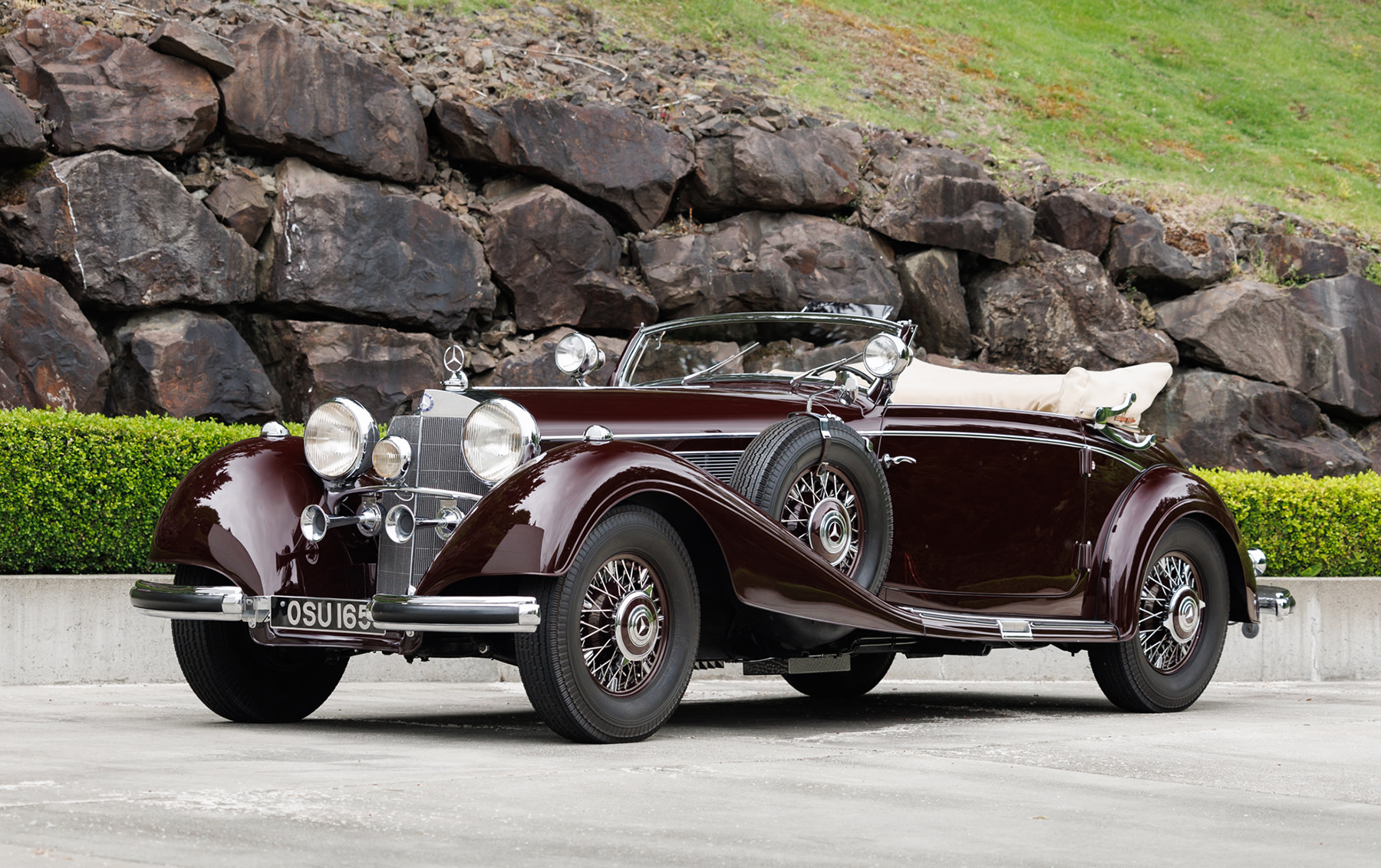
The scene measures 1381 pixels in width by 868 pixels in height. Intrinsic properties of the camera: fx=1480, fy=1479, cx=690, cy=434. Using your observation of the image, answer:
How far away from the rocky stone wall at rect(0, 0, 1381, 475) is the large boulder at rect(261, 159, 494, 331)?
Answer: 2cm

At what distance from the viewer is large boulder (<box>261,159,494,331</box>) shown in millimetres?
11023

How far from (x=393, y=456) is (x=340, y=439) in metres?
0.32

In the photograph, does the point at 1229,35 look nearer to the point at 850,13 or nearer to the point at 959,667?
the point at 850,13

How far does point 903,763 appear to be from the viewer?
437 cm

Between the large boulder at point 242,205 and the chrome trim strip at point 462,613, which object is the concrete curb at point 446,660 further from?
the large boulder at point 242,205

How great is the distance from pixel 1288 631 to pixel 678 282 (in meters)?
5.61

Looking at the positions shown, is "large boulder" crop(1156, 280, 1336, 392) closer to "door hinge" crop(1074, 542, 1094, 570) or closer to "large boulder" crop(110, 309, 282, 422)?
"door hinge" crop(1074, 542, 1094, 570)

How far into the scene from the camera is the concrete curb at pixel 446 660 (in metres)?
7.01

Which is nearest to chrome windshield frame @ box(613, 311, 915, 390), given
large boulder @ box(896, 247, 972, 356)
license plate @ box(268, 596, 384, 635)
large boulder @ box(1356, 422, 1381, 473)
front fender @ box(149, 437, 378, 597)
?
front fender @ box(149, 437, 378, 597)

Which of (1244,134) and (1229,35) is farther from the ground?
(1229,35)

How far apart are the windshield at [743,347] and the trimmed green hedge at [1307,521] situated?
3956mm

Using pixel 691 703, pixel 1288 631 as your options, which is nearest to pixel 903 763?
pixel 691 703

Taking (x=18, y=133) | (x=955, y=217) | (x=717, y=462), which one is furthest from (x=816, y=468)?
(x=955, y=217)

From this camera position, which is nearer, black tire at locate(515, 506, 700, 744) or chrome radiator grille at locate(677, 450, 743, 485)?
black tire at locate(515, 506, 700, 744)
